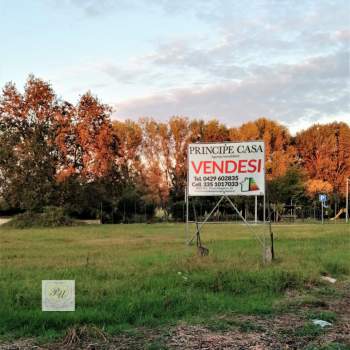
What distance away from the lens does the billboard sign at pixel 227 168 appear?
1510cm

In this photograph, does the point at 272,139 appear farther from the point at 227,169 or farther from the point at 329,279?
the point at 329,279

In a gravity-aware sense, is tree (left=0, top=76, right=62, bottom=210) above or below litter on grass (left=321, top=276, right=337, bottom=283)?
above

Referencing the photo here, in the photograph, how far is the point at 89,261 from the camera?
1360 cm

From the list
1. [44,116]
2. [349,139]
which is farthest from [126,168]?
[349,139]

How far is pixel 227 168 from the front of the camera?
15.6 metres

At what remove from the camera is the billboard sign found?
1510 centimetres

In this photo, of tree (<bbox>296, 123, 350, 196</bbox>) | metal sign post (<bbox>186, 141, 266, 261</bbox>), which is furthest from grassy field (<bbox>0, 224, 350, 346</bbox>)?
tree (<bbox>296, 123, 350, 196</bbox>)

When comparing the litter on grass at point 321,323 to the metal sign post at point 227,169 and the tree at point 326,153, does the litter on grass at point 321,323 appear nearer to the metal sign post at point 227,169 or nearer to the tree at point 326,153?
the metal sign post at point 227,169

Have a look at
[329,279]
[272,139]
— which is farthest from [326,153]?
[329,279]

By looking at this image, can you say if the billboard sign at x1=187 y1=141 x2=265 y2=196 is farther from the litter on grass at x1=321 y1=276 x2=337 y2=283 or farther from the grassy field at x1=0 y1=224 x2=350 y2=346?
the litter on grass at x1=321 y1=276 x2=337 y2=283

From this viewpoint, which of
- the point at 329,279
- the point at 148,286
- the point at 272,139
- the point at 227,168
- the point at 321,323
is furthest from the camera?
the point at 272,139

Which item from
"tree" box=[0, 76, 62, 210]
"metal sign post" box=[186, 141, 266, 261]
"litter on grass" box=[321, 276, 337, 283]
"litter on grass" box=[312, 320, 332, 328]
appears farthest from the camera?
"tree" box=[0, 76, 62, 210]

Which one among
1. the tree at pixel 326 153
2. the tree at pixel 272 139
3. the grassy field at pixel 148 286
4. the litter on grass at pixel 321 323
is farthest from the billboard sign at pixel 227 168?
the tree at pixel 326 153

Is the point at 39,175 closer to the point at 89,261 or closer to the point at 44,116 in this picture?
the point at 44,116
